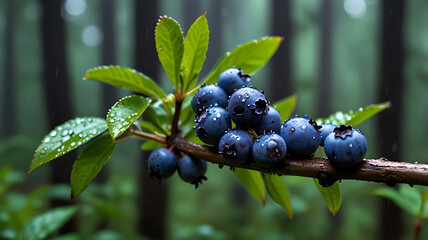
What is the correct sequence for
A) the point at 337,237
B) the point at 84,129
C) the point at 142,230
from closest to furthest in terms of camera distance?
the point at 84,129 → the point at 142,230 → the point at 337,237

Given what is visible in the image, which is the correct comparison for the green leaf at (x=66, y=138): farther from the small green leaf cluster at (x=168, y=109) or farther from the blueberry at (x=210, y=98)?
the blueberry at (x=210, y=98)

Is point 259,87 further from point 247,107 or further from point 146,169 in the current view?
point 247,107

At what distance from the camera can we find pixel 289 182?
4.19m

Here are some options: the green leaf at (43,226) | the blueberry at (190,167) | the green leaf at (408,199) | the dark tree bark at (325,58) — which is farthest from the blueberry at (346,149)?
the dark tree bark at (325,58)

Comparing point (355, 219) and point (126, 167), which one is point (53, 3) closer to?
point (126, 167)

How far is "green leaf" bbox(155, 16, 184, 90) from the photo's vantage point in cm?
52

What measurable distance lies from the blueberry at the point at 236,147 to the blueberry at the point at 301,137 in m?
0.06

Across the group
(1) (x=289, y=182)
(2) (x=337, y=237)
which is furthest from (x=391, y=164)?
(2) (x=337, y=237)

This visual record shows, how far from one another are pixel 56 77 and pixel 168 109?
12.8 ft

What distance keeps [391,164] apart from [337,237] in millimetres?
5271

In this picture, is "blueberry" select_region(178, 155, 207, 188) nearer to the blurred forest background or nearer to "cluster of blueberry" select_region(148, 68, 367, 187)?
"cluster of blueberry" select_region(148, 68, 367, 187)

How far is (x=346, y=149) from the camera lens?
14.3 inches

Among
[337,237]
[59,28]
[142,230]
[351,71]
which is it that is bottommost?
[337,237]

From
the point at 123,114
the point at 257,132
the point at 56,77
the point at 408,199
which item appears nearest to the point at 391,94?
the point at 408,199
